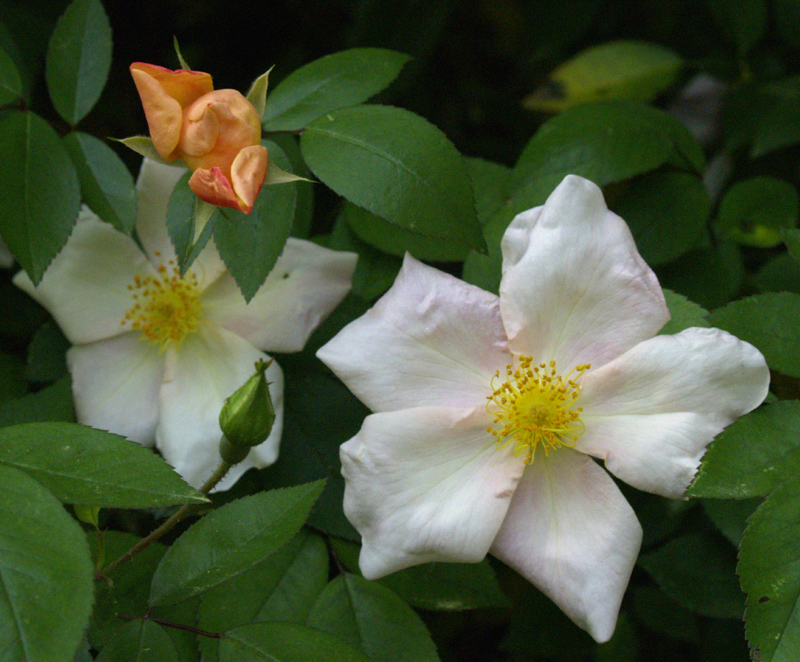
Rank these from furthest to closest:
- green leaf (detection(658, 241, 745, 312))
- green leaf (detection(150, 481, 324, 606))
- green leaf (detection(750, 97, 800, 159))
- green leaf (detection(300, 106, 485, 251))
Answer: green leaf (detection(750, 97, 800, 159)) → green leaf (detection(658, 241, 745, 312)) → green leaf (detection(300, 106, 485, 251)) → green leaf (detection(150, 481, 324, 606))

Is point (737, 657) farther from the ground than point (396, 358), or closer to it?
closer to it

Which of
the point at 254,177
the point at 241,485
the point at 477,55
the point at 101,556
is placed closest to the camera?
the point at 254,177

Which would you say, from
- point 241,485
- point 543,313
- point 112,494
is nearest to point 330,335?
point 241,485

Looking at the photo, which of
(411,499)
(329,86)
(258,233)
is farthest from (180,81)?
(411,499)

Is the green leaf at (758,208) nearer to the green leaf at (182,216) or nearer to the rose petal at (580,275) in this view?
the rose petal at (580,275)

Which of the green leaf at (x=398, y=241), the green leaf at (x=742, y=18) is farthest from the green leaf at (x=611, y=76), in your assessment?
the green leaf at (x=398, y=241)

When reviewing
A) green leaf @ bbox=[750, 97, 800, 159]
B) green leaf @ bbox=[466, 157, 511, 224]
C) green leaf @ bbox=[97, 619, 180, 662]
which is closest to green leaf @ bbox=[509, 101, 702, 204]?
green leaf @ bbox=[466, 157, 511, 224]

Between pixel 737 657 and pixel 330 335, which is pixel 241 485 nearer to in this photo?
pixel 330 335

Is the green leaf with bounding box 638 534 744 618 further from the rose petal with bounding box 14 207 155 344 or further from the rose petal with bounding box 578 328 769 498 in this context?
the rose petal with bounding box 14 207 155 344
